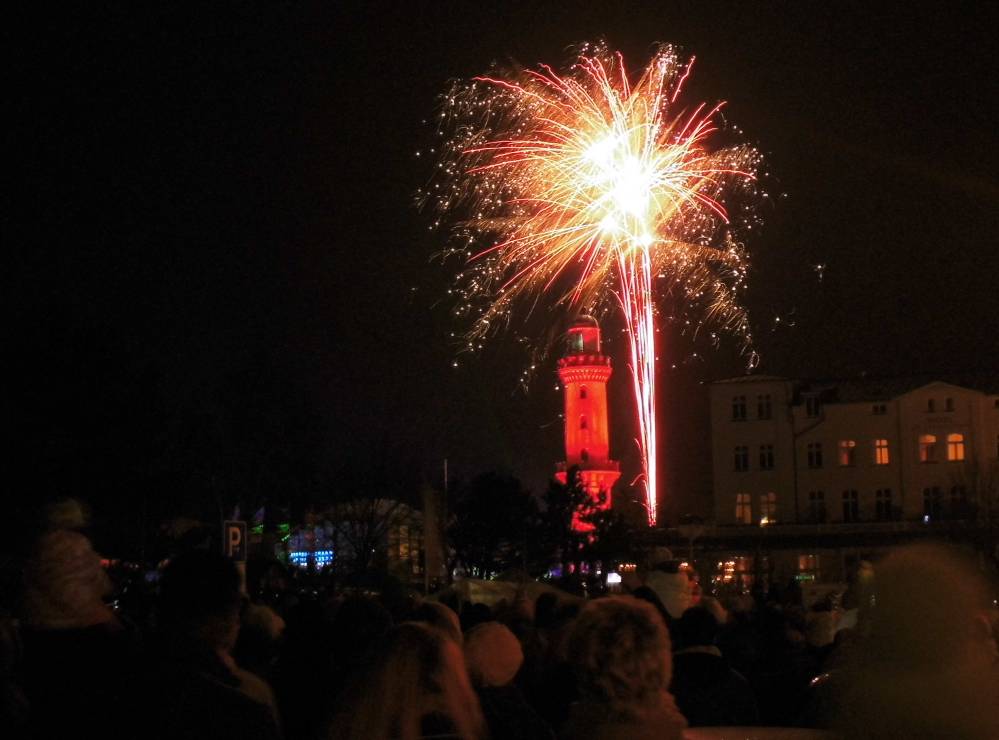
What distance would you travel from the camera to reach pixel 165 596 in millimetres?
4164

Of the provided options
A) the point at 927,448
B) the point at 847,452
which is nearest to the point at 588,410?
the point at 847,452

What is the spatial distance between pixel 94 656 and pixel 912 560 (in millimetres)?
3134

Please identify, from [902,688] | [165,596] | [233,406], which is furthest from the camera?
[233,406]

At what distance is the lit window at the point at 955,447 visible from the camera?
70.1 meters

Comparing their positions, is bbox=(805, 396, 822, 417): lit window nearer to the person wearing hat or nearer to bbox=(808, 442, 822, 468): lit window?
bbox=(808, 442, 822, 468): lit window

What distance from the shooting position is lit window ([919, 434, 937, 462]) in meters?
70.6

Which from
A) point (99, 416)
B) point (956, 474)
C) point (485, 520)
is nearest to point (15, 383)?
point (99, 416)

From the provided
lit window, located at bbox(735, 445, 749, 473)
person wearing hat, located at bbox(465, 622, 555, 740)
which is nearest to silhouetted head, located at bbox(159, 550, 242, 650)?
person wearing hat, located at bbox(465, 622, 555, 740)

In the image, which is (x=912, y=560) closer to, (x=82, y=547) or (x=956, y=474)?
(x=82, y=547)

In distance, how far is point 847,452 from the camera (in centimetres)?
7256

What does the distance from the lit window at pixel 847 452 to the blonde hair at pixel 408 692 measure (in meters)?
71.1

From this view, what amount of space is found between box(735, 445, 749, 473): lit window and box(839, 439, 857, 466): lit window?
536cm

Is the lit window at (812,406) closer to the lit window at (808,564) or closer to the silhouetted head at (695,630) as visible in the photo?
the lit window at (808,564)

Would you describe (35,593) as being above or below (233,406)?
below
